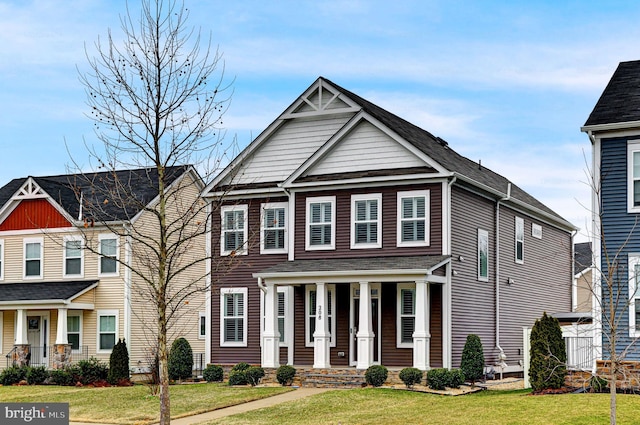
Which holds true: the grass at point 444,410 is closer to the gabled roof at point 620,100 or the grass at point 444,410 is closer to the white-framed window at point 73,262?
the gabled roof at point 620,100

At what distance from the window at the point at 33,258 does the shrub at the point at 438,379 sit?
20065 millimetres

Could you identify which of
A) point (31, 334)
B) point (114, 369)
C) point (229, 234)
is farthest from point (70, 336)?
point (229, 234)

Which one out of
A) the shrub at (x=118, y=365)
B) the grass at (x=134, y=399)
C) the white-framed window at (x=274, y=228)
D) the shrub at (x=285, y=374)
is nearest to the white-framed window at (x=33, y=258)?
the shrub at (x=118, y=365)

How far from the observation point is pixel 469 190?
32.1 metres

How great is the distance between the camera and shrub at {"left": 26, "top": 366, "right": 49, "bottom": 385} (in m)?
36.3

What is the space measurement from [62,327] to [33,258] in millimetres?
4595

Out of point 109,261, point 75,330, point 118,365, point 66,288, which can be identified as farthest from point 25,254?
point 118,365

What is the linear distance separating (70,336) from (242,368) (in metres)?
11.0

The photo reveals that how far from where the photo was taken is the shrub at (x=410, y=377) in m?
27.9

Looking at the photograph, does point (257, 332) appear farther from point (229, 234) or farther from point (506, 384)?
point (506, 384)

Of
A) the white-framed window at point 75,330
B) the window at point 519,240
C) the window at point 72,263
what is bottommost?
the white-framed window at point 75,330

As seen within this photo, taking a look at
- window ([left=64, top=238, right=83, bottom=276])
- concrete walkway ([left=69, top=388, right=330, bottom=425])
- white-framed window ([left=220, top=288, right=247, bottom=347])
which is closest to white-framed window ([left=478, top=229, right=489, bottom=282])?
concrete walkway ([left=69, top=388, right=330, bottom=425])

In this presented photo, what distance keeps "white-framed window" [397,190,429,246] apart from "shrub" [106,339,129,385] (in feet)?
39.4

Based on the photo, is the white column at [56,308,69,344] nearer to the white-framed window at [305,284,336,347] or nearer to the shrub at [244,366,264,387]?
the shrub at [244,366,264,387]
